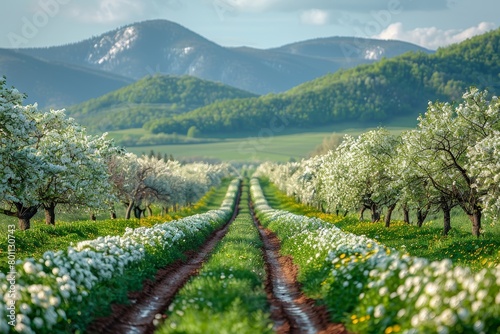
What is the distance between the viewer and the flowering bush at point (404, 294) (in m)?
9.05

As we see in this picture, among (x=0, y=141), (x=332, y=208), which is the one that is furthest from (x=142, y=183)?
→ (x=0, y=141)

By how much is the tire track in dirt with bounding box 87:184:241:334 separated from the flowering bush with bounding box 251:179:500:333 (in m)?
4.27

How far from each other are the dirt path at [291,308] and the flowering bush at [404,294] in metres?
0.33

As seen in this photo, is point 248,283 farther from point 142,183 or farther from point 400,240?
point 142,183

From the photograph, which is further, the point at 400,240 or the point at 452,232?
the point at 452,232

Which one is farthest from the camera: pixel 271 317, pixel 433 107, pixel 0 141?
pixel 433 107

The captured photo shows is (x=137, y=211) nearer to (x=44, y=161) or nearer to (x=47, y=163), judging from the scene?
(x=44, y=161)

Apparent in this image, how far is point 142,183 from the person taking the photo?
57094 millimetres

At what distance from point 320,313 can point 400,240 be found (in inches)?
664

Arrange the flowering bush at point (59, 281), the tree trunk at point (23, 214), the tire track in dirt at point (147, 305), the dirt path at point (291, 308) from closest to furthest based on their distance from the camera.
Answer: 1. the flowering bush at point (59, 281)
2. the tire track in dirt at point (147, 305)
3. the dirt path at point (291, 308)
4. the tree trunk at point (23, 214)

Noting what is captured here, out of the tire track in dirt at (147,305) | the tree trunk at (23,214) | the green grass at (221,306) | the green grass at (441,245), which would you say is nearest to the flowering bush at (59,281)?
the tire track in dirt at (147,305)

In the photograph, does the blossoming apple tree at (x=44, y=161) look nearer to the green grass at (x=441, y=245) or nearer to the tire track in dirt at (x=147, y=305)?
the tire track in dirt at (x=147, y=305)

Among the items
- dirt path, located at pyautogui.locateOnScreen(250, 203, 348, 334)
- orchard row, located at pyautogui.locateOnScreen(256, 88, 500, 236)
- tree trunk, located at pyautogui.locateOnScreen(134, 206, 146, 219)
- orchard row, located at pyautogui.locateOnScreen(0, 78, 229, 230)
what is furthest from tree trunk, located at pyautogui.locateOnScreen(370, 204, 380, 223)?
tree trunk, located at pyautogui.locateOnScreen(134, 206, 146, 219)

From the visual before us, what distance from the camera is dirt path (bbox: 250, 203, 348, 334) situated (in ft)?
42.5
